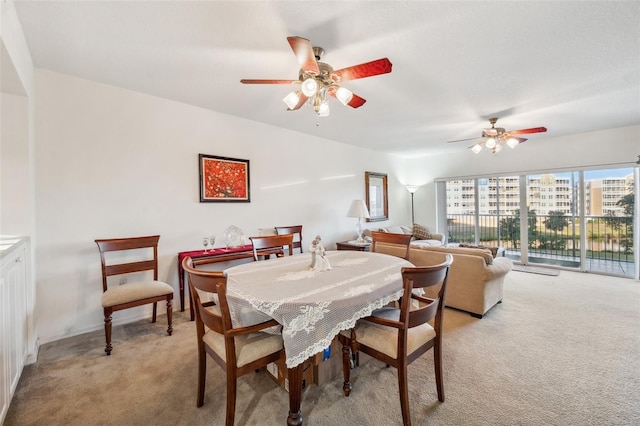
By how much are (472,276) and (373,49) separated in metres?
2.47

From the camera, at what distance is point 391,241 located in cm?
285

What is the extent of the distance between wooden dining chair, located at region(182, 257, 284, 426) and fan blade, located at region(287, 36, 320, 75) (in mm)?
1351

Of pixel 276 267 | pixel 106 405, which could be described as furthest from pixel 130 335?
pixel 276 267

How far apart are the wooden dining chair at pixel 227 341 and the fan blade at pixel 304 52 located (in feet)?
4.43

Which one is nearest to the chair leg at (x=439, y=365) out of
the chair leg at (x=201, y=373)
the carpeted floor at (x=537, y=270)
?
the chair leg at (x=201, y=373)

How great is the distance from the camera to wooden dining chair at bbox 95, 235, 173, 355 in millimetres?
2324

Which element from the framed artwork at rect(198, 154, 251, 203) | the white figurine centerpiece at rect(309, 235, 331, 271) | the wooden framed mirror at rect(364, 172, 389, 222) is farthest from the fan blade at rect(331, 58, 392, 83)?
the wooden framed mirror at rect(364, 172, 389, 222)

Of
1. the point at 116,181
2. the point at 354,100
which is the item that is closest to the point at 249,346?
the point at 354,100

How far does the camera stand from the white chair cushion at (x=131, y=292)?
2312 mm

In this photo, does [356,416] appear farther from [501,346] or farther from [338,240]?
[338,240]

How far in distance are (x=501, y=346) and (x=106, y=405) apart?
118 inches

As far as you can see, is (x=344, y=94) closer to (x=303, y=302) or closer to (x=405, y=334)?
(x=303, y=302)

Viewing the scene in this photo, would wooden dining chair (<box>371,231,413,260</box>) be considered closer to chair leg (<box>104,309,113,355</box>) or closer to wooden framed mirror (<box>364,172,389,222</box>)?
wooden framed mirror (<box>364,172,389,222</box>)

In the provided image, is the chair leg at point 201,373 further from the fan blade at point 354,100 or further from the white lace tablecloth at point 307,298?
the fan blade at point 354,100
